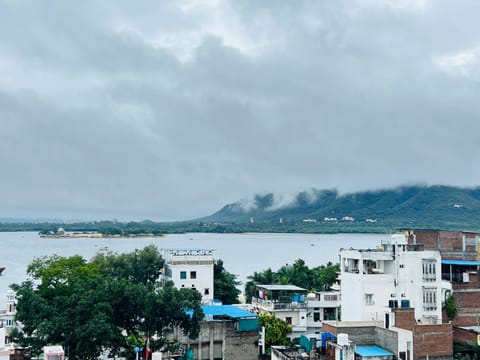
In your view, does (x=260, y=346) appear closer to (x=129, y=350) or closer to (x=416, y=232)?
(x=129, y=350)

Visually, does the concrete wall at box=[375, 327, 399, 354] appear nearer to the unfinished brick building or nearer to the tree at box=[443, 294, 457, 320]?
the unfinished brick building

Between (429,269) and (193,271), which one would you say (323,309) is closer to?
(429,269)

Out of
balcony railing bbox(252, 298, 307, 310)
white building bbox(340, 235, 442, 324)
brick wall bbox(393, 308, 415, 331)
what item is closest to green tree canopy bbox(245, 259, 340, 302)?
balcony railing bbox(252, 298, 307, 310)

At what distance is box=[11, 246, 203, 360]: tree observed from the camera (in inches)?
874

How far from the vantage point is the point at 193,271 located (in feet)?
133

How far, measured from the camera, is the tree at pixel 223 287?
43225 mm

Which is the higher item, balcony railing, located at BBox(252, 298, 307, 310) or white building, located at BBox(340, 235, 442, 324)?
white building, located at BBox(340, 235, 442, 324)

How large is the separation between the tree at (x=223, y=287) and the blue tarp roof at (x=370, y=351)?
19.2 metres

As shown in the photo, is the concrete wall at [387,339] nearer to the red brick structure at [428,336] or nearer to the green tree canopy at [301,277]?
the red brick structure at [428,336]

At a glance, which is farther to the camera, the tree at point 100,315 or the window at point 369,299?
the window at point 369,299

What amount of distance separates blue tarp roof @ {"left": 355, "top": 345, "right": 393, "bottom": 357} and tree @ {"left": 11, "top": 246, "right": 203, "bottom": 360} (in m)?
6.55

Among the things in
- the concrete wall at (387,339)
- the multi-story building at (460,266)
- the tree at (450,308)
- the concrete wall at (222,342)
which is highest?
the multi-story building at (460,266)

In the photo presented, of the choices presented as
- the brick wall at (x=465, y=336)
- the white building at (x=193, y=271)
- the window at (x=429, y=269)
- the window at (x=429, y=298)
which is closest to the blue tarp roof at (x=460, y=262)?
the window at (x=429, y=269)

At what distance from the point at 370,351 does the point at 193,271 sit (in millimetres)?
18246
